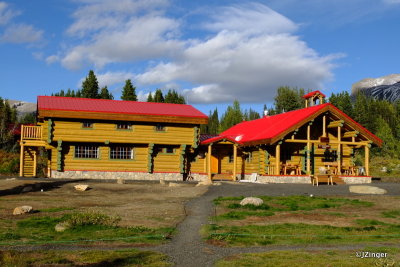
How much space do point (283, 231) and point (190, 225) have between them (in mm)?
2805

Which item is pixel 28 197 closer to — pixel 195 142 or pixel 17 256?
pixel 17 256

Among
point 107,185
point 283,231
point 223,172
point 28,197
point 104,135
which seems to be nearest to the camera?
point 283,231

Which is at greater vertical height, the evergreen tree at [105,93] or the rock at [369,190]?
the evergreen tree at [105,93]

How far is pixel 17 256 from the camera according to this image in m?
8.67

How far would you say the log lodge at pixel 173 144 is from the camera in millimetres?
30656

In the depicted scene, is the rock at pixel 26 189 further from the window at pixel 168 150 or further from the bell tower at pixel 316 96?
the bell tower at pixel 316 96

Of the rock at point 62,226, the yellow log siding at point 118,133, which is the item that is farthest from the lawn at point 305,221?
the yellow log siding at point 118,133

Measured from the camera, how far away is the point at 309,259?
9086mm

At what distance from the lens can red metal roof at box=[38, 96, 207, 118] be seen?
31.0 meters

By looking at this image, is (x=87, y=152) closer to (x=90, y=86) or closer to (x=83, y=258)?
(x=83, y=258)

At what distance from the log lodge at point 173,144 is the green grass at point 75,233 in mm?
18408

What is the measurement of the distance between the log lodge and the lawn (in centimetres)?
1210

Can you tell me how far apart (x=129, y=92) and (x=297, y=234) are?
63.5 meters

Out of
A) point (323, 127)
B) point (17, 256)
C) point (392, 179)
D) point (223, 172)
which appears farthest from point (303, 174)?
point (17, 256)
